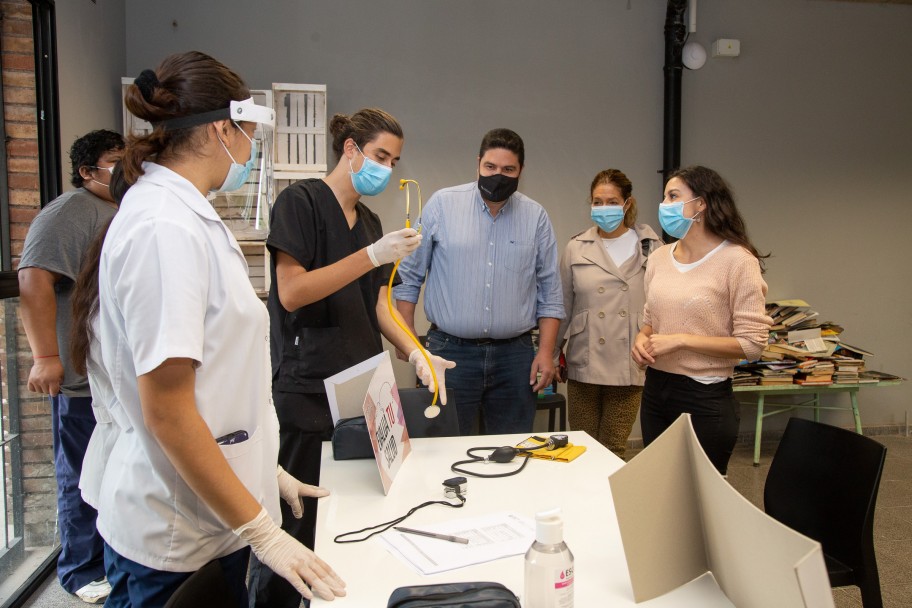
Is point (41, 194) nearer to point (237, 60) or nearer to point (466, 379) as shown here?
point (237, 60)

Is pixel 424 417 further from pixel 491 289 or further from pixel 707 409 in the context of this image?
pixel 707 409

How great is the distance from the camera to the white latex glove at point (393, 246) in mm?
1834

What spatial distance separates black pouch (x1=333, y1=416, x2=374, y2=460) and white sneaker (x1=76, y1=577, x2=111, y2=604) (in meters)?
1.28

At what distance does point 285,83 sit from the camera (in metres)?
3.74

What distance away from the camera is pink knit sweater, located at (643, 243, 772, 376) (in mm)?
2115

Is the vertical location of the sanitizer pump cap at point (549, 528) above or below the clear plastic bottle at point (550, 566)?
above

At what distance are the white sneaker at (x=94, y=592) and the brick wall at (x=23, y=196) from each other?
0.47 m

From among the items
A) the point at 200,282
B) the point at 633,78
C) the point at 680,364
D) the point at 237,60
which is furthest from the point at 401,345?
the point at 633,78

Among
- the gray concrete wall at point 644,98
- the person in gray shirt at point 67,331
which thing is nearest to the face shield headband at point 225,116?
the person in gray shirt at point 67,331

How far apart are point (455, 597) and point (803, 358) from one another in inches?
147

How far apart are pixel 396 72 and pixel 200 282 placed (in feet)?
10.6

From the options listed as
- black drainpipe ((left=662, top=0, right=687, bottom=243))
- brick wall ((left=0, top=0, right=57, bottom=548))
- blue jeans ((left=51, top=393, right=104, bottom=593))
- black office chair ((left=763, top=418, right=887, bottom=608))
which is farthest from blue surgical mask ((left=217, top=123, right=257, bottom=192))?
black drainpipe ((left=662, top=0, right=687, bottom=243))

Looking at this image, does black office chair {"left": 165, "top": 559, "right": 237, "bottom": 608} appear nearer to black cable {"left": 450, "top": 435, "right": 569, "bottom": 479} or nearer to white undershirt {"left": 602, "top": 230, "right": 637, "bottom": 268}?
black cable {"left": 450, "top": 435, "right": 569, "bottom": 479}

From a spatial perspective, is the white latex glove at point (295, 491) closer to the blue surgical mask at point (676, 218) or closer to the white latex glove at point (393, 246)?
the white latex glove at point (393, 246)
